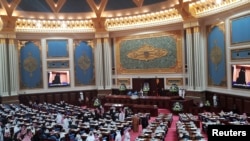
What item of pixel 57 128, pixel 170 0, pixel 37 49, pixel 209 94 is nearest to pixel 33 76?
pixel 37 49

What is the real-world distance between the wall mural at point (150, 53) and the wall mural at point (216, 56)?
3.32 m

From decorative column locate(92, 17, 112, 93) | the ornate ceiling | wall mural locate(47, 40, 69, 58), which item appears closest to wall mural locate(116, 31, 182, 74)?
decorative column locate(92, 17, 112, 93)

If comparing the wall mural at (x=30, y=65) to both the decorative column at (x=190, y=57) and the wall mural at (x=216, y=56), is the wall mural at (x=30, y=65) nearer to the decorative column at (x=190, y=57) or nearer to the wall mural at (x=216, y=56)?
the decorative column at (x=190, y=57)

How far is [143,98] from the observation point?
22.5 meters

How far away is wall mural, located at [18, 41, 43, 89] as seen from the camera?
2564cm

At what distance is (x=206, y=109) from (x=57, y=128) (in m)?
10.3

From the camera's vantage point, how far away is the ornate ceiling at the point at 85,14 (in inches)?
925

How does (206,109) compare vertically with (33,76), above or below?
below

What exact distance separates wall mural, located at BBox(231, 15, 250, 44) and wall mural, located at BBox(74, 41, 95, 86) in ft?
45.9

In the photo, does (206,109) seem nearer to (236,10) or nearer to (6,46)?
(236,10)

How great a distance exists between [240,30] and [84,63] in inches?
593

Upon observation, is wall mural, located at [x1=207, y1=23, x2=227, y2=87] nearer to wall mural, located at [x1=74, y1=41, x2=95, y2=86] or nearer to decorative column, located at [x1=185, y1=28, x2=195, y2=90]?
decorative column, located at [x1=185, y1=28, x2=195, y2=90]

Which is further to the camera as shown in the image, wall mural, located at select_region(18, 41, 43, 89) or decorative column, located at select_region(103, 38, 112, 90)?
decorative column, located at select_region(103, 38, 112, 90)

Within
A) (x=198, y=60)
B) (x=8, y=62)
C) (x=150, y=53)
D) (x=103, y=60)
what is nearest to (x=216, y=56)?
(x=198, y=60)
